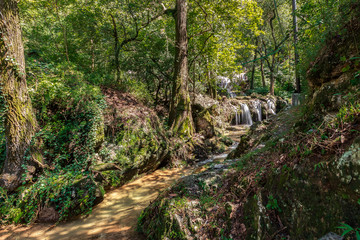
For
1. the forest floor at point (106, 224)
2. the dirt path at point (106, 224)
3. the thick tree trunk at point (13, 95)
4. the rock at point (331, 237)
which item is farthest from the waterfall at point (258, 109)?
the thick tree trunk at point (13, 95)

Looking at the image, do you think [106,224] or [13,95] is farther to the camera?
[13,95]

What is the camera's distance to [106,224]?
3725 millimetres

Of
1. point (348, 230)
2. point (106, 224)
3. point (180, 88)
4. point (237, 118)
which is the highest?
point (180, 88)

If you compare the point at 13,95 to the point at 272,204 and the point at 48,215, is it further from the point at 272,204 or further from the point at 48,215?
the point at 272,204

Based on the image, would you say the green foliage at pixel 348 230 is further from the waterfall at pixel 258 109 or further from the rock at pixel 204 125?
the waterfall at pixel 258 109

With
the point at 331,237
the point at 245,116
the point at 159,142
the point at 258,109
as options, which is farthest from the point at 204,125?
the point at 258,109

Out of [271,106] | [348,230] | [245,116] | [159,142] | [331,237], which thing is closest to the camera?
[348,230]

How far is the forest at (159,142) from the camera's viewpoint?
5.92 feet

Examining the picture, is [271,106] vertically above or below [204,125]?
above

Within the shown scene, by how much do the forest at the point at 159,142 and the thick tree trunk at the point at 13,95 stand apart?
2cm

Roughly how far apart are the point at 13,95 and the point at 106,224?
3728 millimetres

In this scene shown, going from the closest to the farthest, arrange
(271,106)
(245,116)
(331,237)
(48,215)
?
(331,237) → (48,215) → (245,116) → (271,106)

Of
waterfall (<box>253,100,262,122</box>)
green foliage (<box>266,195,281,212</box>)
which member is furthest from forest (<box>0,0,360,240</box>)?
waterfall (<box>253,100,262,122</box>)

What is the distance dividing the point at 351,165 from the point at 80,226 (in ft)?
15.0
